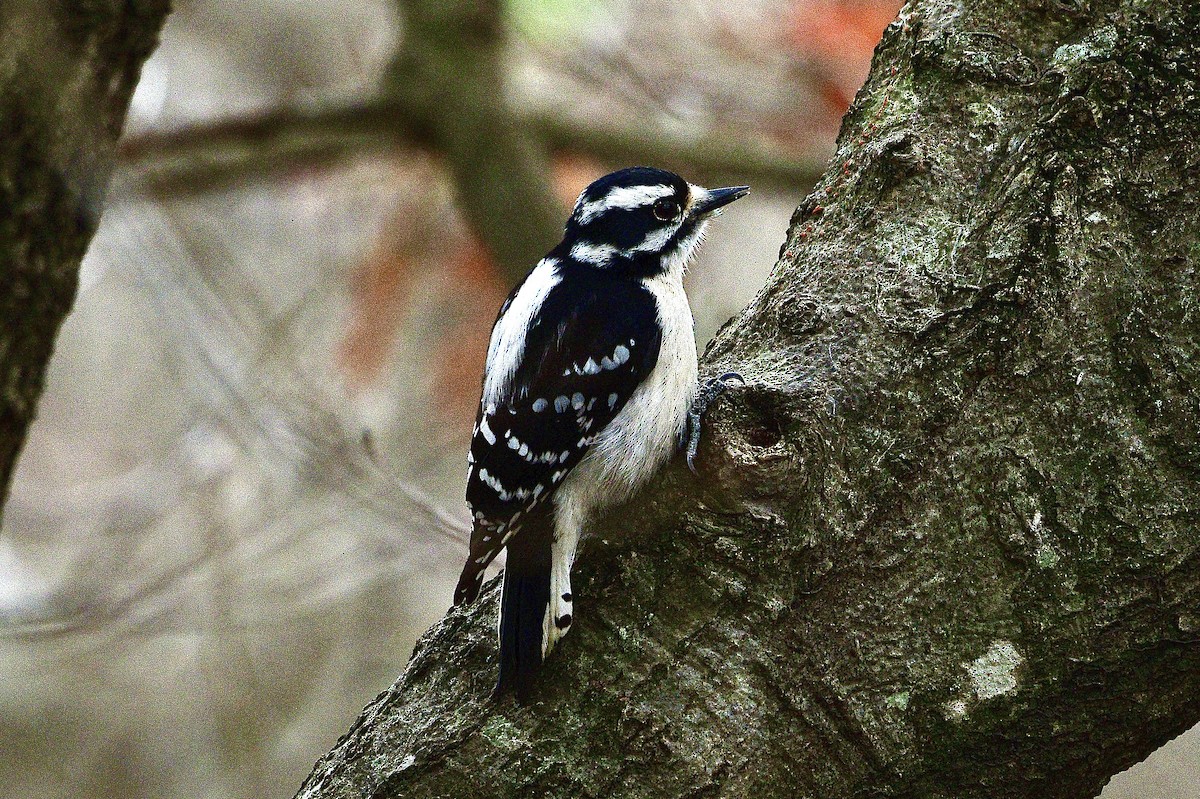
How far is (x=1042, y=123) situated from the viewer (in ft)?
8.34

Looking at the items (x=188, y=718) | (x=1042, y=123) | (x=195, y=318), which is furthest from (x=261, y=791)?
(x=1042, y=123)

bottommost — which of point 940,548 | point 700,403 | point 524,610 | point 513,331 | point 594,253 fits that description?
point 940,548

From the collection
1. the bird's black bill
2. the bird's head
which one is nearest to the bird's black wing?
the bird's head

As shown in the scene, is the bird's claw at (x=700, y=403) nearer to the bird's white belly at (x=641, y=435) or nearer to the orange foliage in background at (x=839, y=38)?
the bird's white belly at (x=641, y=435)

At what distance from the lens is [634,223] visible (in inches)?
137

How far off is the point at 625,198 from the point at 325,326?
430cm

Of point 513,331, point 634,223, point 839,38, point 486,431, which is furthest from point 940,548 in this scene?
point 839,38

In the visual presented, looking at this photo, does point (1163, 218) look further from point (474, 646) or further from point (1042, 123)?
point (474, 646)

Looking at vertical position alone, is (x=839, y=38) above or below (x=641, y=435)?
above

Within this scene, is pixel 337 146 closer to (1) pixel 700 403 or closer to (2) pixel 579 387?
(2) pixel 579 387

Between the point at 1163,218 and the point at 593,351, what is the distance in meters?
1.33

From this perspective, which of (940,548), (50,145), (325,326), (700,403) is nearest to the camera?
(50,145)

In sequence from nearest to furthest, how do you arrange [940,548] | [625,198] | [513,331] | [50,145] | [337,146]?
[50,145] → [940,548] → [513,331] → [625,198] → [337,146]

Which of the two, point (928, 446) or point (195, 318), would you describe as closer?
point (928, 446)
